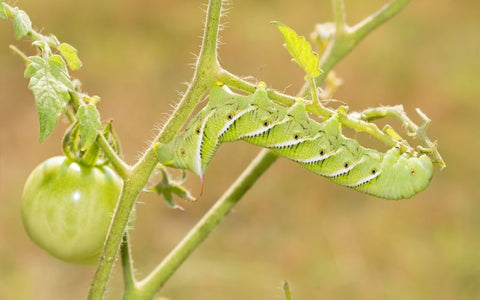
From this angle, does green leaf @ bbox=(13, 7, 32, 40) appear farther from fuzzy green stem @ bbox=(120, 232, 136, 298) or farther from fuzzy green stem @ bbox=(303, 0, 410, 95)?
fuzzy green stem @ bbox=(303, 0, 410, 95)

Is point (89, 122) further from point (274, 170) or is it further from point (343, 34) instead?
point (274, 170)

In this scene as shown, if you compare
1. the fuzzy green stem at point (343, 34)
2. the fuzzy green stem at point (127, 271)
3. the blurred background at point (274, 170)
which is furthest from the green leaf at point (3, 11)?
the blurred background at point (274, 170)

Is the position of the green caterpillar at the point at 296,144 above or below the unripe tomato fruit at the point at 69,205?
above

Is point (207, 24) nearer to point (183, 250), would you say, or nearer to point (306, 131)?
point (306, 131)

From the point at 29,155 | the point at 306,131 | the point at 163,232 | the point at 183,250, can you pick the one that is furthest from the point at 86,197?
the point at 29,155

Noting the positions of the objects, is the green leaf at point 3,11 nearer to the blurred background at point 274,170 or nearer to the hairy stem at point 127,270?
the hairy stem at point 127,270

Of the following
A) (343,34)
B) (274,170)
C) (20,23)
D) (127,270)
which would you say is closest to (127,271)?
(127,270)

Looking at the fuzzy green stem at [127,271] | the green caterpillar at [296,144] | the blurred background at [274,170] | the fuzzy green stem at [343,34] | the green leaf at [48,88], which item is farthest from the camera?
the blurred background at [274,170]
